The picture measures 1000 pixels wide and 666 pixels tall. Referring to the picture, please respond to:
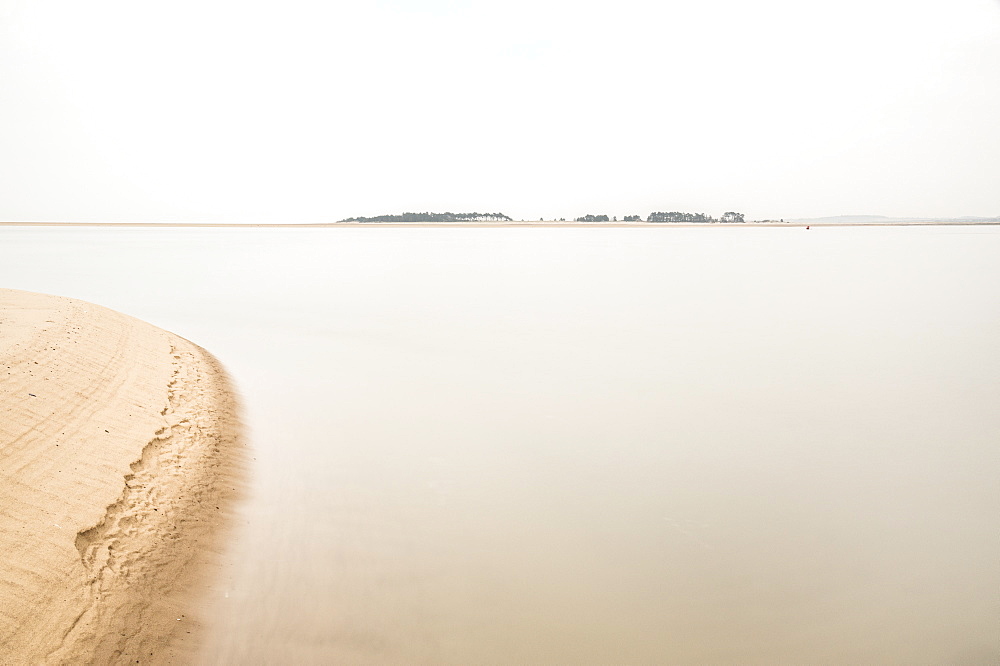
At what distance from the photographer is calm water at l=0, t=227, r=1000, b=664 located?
13.1 ft

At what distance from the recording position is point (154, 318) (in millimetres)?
16516

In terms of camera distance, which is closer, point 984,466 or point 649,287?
point 984,466

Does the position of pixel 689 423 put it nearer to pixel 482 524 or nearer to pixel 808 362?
pixel 482 524

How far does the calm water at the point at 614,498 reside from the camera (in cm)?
399

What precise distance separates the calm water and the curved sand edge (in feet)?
1.34

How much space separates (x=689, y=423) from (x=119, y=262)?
4150cm

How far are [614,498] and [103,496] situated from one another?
4984 mm

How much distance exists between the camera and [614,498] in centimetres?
600

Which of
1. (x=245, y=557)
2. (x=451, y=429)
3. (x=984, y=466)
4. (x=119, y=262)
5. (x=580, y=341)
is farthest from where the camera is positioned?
(x=119, y=262)

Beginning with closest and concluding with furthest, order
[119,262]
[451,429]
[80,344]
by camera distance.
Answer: [451,429] < [80,344] < [119,262]

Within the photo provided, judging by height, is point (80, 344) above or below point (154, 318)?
above

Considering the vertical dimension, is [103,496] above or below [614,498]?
above

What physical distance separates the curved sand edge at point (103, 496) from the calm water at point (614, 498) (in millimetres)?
409

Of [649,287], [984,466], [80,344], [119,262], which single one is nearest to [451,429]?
[80,344]
